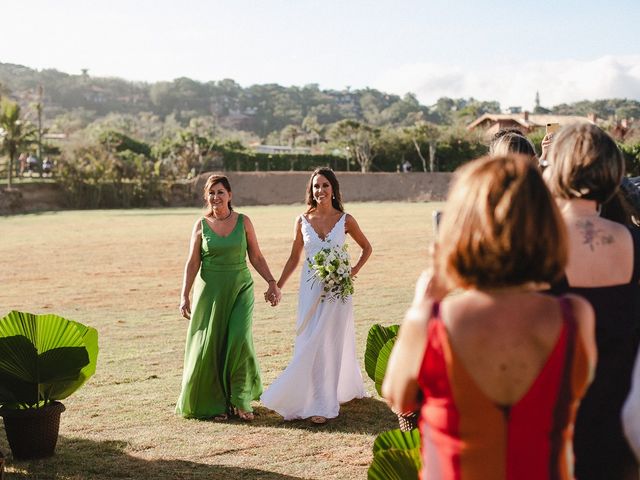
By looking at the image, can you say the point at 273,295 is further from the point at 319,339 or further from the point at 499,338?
the point at 499,338

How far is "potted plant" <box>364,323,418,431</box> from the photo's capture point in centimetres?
548

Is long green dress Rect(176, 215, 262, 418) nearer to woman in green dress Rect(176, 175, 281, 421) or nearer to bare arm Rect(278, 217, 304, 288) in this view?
woman in green dress Rect(176, 175, 281, 421)

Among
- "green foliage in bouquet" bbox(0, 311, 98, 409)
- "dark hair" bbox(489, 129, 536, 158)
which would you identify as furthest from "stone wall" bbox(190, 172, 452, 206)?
"dark hair" bbox(489, 129, 536, 158)

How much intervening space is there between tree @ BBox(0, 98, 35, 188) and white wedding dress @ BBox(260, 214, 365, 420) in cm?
6174

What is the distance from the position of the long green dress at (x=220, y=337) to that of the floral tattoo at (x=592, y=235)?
201 inches

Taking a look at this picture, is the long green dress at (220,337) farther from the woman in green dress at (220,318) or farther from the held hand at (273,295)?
the held hand at (273,295)

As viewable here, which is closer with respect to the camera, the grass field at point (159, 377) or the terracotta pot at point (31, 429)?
the terracotta pot at point (31, 429)

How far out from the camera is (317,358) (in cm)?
772

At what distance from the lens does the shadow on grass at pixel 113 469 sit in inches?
239

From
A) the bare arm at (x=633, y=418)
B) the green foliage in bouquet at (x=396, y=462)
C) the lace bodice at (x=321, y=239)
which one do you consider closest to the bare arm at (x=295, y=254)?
the lace bodice at (x=321, y=239)

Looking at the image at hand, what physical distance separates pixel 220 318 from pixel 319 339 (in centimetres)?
93

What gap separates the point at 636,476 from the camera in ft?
9.77

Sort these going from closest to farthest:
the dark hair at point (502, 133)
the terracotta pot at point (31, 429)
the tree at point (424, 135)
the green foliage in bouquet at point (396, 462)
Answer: the green foliage in bouquet at point (396, 462)
the dark hair at point (502, 133)
the terracotta pot at point (31, 429)
the tree at point (424, 135)

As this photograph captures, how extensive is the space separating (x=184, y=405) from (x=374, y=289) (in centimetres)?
992
